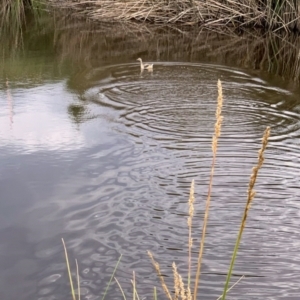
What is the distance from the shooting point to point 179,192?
3307 mm

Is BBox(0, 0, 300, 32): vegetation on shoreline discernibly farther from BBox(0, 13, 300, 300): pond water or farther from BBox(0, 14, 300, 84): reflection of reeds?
BBox(0, 13, 300, 300): pond water

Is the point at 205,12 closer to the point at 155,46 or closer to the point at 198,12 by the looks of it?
the point at 198,12

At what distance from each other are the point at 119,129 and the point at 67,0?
840 cm

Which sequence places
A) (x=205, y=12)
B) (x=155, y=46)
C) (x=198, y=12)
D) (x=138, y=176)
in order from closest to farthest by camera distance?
(x=138, y=176), (x=155, y=46), (x=198, y=12), (x=205, y=12)

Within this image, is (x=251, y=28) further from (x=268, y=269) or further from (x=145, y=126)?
(x=268, y=269)

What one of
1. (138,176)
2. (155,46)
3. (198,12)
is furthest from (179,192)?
(198,12)

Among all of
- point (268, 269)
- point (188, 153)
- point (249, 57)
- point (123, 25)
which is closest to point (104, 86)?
point (188, 153)

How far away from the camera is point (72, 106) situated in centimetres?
494

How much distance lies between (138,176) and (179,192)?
0.32 meters

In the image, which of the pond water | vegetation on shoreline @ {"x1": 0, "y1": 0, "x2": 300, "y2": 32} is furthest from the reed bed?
the pond water

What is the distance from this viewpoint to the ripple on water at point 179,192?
8.34 feet

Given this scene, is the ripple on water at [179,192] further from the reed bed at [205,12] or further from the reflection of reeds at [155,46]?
the reed bed at [205,12]

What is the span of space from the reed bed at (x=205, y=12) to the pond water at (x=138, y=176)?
10.3ft

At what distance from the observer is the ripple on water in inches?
100
